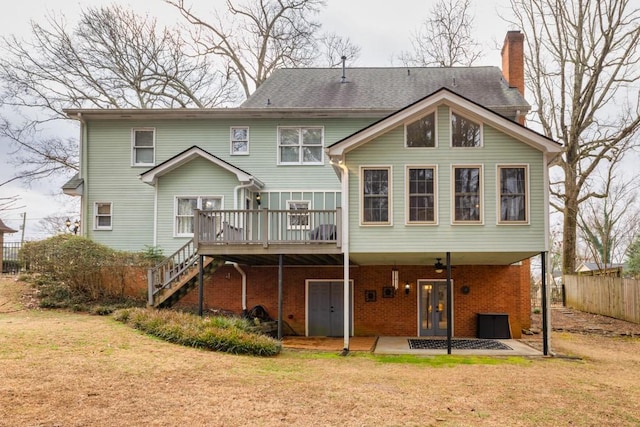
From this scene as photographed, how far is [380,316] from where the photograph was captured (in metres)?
18.0

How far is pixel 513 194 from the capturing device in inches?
555

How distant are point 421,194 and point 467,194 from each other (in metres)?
1.25

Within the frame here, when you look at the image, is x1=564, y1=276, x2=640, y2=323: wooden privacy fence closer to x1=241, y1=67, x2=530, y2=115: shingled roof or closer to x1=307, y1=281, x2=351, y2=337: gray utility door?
x1=241, y1=67, x2=530, y2=115: shingled roof

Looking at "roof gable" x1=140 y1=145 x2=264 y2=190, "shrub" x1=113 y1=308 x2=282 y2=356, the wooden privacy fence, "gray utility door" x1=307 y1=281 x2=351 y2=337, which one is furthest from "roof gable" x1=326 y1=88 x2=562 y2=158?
the wooden privacy fence

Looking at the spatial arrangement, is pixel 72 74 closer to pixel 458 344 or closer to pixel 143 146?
pixel 143 146

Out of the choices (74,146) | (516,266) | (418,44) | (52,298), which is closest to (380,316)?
(516,266)

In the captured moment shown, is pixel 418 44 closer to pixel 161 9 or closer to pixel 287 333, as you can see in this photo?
pixel 161 9

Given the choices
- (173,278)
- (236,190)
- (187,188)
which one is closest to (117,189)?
(187,188)

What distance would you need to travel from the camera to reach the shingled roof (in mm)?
20066

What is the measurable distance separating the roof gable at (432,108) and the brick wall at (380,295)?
548 centimetres

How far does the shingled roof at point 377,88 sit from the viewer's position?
20.1 m

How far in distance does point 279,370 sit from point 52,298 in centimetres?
934

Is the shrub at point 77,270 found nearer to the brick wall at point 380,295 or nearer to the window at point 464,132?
the brick wall at point 380,295

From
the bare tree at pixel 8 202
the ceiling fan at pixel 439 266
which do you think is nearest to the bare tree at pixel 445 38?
the ceiling fan at pixel 439 266
